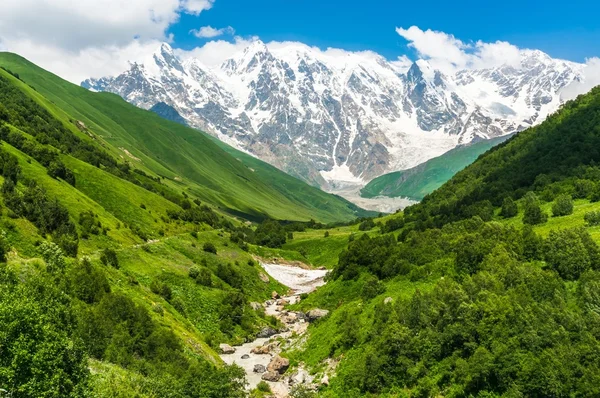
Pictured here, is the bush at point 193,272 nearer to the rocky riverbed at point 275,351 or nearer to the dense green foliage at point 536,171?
the rocky riverbed at point 275,351

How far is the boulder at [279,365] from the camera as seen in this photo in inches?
2223

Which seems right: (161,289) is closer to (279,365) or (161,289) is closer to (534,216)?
(279,365)

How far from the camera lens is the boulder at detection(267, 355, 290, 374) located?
56.5 metres

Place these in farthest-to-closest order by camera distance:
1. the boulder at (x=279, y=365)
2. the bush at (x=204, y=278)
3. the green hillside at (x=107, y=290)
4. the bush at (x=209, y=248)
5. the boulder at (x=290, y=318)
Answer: the bush at (x=209, y=248)
the bush at (x=204, y=278)
the boulder at (x=290, y=318)
the boulder at (x=279, y=365)
the green hillside at (x=107, y=290)

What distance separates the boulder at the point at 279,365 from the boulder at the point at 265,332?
15081 millimetres

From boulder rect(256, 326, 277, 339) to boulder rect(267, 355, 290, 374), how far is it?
1508 cm

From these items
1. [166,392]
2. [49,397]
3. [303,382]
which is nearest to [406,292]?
[303,382]

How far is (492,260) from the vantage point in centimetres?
5197

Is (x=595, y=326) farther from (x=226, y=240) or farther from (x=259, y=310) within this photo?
(x=226, y=240)

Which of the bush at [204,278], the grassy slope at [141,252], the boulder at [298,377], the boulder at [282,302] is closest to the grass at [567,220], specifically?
the boulder at [298,377]

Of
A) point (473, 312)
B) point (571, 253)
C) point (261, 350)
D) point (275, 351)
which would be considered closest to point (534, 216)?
point (571, 253)

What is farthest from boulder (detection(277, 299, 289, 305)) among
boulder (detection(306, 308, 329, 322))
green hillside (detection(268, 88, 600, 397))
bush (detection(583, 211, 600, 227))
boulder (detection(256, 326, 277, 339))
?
bush (detection(583, 211, 600, 227))

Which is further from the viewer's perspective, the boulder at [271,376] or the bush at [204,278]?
the bush at [204,278]

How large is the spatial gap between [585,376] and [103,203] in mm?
A: 112620
